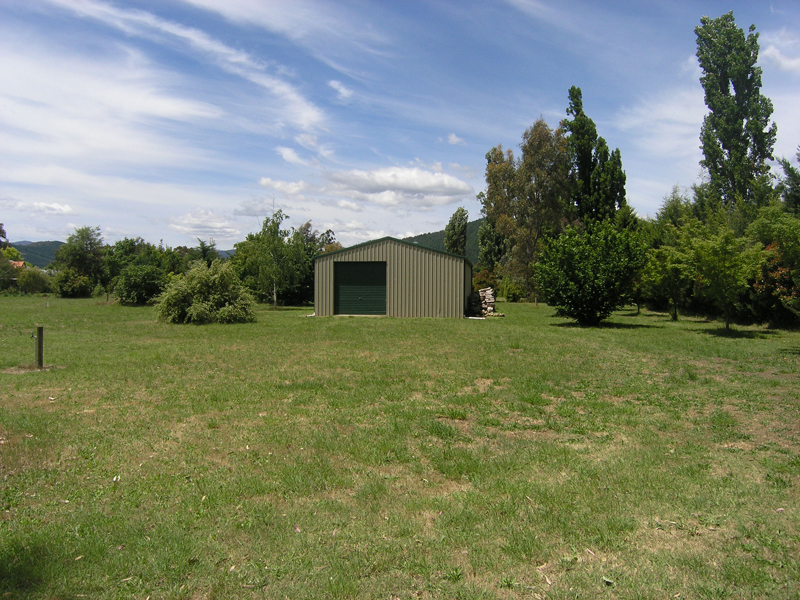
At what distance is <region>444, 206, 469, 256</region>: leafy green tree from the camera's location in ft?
189

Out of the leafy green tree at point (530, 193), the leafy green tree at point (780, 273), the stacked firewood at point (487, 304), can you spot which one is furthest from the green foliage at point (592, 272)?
the leafy green tree at point (530, 193)

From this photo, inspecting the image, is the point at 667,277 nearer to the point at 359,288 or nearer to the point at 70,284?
the point at 359,288

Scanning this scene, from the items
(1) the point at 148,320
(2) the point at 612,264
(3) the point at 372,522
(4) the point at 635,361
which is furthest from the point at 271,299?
(3) the point at 372,522

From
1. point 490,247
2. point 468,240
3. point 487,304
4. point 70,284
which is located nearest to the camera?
point 487,304

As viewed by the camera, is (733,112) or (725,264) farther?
(733,112)

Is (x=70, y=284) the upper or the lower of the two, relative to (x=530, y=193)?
lower

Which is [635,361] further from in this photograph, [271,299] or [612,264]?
[271,299]

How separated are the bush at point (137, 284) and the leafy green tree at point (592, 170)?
26.1m

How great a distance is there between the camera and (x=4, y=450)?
17.4 feet

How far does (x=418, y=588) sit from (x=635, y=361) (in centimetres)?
931

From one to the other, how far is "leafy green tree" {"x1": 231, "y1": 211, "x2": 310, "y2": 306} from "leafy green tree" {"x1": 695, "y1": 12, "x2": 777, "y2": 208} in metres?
27.2

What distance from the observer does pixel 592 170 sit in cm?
3362

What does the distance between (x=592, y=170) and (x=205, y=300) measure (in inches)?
971

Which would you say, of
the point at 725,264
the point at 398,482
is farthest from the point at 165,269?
the point at 398,482
